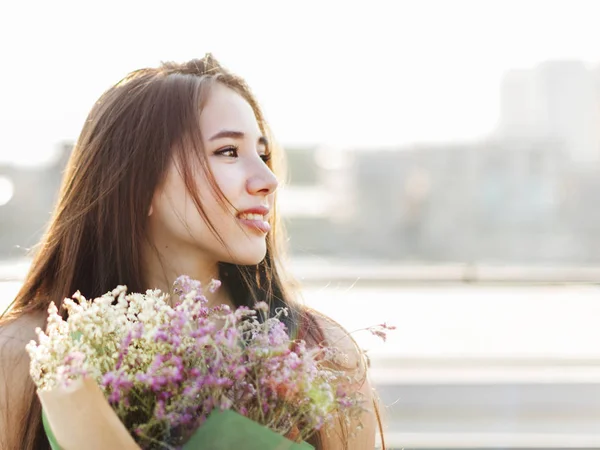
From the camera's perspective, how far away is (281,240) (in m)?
2.05

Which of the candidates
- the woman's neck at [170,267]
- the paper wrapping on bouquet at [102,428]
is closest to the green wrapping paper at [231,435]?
the paper wrapping on bouquet at [102,428]

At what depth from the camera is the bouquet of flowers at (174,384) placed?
1.03 meters

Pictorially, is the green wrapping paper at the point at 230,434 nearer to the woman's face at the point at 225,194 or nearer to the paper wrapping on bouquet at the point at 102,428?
the paper wrapping on bouquet at the point at 102,428

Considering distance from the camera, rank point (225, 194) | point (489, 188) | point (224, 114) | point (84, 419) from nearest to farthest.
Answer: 1. point (84, 419)
2. point (225, 194)
3. point (224, 114)
4. point (489, 188)

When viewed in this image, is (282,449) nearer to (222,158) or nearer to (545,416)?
(222,158)

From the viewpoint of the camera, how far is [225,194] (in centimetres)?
166

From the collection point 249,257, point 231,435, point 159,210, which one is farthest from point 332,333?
point 231,435

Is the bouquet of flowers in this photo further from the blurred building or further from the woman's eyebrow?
the blurred building

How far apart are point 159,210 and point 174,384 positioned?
2.51 ft

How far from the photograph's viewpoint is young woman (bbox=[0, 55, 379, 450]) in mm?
1665

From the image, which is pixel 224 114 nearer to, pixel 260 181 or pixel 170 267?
pixel 260 181

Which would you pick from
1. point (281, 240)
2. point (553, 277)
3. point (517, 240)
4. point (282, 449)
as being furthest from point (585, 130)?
point (282, 449)

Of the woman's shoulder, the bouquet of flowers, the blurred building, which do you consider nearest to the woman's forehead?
the woman's shoulder

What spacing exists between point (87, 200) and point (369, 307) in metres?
3.43
